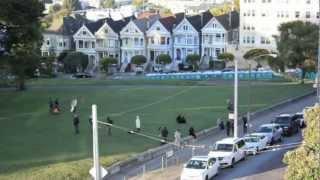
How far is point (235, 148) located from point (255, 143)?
3.91 meters

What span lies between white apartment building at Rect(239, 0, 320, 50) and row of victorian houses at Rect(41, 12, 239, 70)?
16.8ft

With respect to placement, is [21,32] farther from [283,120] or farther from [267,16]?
[267,16]

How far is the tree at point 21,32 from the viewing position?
6056 cm

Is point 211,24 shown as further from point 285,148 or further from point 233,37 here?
point 285,148

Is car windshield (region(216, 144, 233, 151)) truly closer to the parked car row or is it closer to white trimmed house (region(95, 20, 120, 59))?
the parked car row

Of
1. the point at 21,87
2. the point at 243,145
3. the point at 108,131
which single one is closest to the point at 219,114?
the point at 108,131

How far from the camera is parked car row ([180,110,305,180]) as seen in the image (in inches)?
1364

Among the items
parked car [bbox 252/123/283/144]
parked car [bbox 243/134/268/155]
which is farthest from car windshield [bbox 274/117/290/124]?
parked car [bbox 243/134/268/155]

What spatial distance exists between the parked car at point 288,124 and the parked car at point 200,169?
51.0ft

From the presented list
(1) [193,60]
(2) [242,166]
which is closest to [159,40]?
(1) [193,60]

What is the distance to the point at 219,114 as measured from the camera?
61531 millimetres

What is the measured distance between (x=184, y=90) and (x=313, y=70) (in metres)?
19.4

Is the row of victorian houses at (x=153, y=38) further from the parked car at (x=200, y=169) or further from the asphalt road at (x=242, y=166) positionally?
the parked car at (x=200, y=169)

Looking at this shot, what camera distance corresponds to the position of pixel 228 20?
445 feet
